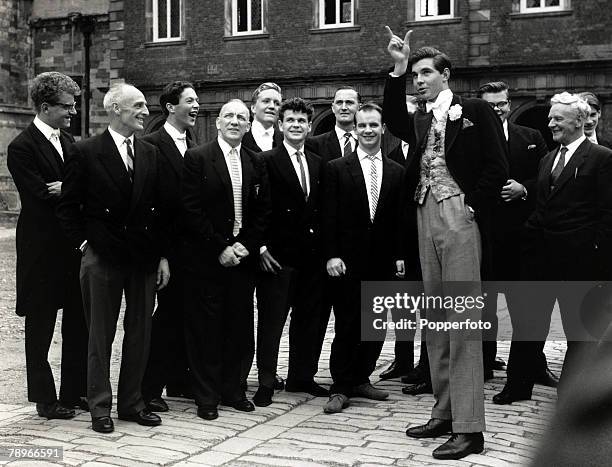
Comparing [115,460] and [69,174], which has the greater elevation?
[69,174]

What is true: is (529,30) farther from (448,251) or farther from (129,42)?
(448,251)

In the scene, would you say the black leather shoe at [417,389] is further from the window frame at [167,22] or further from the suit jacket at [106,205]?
the window frame at [167,22]

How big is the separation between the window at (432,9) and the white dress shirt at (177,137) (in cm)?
1555

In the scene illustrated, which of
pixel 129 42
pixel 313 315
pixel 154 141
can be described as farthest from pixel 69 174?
pixel 129 42

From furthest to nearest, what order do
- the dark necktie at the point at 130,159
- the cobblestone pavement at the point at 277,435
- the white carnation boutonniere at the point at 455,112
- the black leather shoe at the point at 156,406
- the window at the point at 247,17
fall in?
the window at the point at 247,17
the black leather shoe at the point at 156,406
the dark necktie at the point at 130,159
the white carnation boutonniere at the point at 455,112
the cobblestone pavement at the point at 277,435

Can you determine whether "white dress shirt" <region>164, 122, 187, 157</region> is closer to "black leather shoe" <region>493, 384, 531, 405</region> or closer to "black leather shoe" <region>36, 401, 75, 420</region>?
"black leather shoe" <region>36, 401, 75, 420</region>

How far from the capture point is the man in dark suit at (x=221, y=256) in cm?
605

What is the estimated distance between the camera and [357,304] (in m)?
6.43

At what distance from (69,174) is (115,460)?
1.86m

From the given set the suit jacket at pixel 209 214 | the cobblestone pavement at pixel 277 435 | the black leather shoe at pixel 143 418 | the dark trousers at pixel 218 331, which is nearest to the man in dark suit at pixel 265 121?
the suit jacket at pixel 209 214

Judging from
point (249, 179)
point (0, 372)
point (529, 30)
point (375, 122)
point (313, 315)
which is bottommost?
point (0, 372)

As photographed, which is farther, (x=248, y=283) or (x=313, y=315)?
(x=313, y=315)

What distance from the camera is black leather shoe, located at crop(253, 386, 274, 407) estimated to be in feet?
20.5

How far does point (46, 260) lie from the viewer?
583cm
